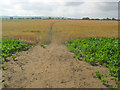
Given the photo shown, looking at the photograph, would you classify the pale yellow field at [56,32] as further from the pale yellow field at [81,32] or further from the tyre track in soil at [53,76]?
the tyre track in soil at [53,76]

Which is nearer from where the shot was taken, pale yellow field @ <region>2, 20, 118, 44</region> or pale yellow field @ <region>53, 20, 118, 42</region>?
pale yellow field @ <region>2, 20, 118, 44</region>

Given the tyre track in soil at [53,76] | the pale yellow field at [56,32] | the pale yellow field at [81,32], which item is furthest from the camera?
the pale yellow field at [81,32]

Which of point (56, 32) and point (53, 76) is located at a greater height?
point (56, 32)

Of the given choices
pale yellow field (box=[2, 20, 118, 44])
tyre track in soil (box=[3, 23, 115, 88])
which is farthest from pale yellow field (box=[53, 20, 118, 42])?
tyre track in soil (box=[3, 23, 115, 88])

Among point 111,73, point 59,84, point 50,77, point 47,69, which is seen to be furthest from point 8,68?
point 111,73

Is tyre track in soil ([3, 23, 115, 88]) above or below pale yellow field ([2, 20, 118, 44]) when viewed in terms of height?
below

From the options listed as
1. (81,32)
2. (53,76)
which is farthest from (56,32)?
(53,76)

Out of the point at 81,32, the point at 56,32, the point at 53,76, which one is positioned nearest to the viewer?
the point at 53,76

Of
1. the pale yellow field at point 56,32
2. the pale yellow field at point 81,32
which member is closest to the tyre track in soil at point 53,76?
the pale yellow field at point 56,32

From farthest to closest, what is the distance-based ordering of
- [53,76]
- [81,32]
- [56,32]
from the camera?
1. [56,32]
2. [81,32]
3. [53,76]

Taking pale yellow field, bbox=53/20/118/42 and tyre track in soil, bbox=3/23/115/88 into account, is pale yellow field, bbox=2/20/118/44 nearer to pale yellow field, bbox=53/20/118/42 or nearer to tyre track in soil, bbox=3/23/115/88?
pale yellow field, bbox=53/20/118/42

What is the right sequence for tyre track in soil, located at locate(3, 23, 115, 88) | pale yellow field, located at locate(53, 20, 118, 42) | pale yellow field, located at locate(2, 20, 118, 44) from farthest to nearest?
pale yellow field, located at locate(53, 20, 118, 42), pale yellow field, located at locate(2, 20, 118, 44), tyre track in soil, located at locate(3, 23, 115, 88)

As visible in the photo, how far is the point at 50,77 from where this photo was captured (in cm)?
451

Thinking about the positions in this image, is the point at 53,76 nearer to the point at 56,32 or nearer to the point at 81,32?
the point at 56,32
